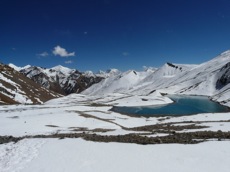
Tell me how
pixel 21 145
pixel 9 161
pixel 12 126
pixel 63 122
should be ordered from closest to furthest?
pixel 9 161 < pixel 21 145 < pixel 12 126 < pixel 63 122

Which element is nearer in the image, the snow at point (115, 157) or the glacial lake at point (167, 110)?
the snow at point (115, 157)

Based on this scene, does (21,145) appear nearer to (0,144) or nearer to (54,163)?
(0,144)

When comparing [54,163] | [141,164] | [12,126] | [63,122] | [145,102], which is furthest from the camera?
[145,102]

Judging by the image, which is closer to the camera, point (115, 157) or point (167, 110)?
point (115, 157)

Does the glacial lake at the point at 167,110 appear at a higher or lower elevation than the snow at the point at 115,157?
higher

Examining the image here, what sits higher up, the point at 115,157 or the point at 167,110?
the point at 167,110

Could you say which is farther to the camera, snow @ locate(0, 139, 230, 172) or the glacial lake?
the glacial lake

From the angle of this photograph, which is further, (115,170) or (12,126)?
(12,126)

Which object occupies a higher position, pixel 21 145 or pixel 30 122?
pixel 30 122

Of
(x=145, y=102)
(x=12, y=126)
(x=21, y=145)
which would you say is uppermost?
(x=145, y=102)

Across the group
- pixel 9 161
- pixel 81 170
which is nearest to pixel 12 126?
pixel 9 161

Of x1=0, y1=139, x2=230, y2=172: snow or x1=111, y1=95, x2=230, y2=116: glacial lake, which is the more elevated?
x1=111, y1=95, x2=230, y2=116: glacial lake
